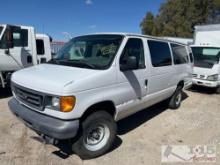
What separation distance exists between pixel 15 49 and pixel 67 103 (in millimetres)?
5046

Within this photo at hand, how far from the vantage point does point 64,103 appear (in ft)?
9.61

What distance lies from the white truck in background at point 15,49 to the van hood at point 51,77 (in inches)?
134

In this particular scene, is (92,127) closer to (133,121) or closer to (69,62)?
(69,62)

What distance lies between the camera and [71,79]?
3.05 m

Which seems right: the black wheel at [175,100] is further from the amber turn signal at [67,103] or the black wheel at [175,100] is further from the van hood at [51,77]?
the amber turn signal at [67,103]

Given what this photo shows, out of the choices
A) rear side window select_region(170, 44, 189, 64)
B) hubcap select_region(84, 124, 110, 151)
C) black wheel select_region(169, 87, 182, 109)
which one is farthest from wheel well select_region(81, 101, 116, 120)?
black wheel select_region(169, 87, 182, 109)

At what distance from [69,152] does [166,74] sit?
3024 mm

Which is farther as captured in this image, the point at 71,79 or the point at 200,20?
the point at 200,20

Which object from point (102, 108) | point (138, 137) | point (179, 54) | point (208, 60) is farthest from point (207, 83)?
point (102, 108)

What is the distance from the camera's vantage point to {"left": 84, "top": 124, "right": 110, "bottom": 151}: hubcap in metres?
3.54

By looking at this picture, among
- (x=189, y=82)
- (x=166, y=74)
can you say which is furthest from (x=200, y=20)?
(x=166, y=74)

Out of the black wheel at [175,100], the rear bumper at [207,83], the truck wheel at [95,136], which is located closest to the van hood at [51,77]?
the truck wheel at [95,136]

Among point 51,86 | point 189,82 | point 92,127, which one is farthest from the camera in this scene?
point 189,82

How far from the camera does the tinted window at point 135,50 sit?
3920 millimetres
